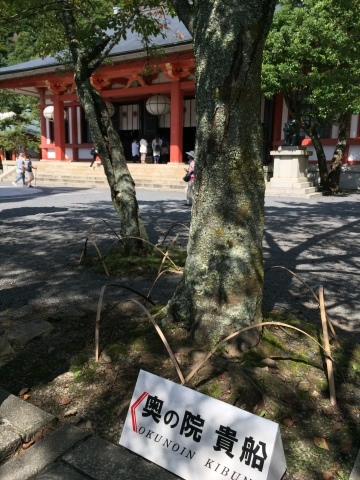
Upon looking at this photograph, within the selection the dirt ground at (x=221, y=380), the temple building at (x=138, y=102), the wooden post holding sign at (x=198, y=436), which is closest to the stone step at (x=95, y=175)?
the temple building at (x=138, y=102)

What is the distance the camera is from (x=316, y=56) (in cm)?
1162

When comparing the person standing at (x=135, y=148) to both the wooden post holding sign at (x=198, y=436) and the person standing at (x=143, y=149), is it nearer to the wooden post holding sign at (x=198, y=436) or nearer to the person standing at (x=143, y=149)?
the person standing at (x=143, y=149)

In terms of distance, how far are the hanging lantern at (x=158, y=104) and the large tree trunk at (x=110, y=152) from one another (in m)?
14.7

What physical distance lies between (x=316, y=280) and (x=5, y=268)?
3.71 meters

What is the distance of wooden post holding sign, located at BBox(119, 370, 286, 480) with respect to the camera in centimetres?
162

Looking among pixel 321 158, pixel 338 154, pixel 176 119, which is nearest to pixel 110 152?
pixel 321 158

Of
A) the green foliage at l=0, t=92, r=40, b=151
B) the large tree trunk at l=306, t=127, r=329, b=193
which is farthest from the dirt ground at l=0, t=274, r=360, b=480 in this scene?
the green foliage at l=0, t=92, r=40, b=151

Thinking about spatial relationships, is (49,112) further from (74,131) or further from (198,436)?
(198,436)

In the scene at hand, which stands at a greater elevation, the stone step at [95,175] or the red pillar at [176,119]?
the red pillar at [176,119]

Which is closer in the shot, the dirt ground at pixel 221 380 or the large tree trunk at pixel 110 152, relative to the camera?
the dirt ground at pixel 221 380

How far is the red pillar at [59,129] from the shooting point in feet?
68.9

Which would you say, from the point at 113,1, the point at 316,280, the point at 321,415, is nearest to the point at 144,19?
the point at 113,1

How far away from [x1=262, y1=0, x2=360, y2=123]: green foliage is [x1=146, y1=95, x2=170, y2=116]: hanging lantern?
750 centimetres

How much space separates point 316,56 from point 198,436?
12096 millimetres
